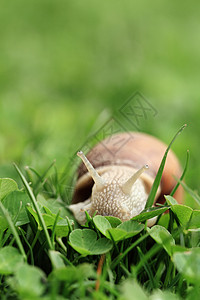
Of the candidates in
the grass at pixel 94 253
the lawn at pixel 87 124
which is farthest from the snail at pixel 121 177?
the grass at pixel 94 253

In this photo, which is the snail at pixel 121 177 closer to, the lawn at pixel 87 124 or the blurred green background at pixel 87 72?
the lawn at pixel 87 124

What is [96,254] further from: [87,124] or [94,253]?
[87,124]

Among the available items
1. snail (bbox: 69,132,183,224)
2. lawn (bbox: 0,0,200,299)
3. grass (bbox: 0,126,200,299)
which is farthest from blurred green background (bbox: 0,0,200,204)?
grass (bbox: 0,126,200,299)

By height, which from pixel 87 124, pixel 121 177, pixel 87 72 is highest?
pixel 87 72

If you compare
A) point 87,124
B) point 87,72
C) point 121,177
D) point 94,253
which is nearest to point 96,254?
point 94,253

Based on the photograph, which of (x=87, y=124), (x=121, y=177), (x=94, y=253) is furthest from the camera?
(x=87, y=124)

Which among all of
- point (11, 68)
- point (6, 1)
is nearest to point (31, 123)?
point (11, 68)

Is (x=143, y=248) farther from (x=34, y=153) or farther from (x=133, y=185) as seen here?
(x=34, y=153)
